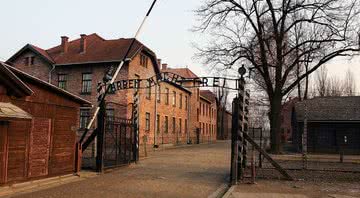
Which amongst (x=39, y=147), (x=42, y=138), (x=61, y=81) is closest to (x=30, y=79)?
(x=42, y=138)

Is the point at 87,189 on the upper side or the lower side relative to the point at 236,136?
lower

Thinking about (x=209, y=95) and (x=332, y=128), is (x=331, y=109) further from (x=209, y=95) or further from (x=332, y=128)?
(x=209, y=95)

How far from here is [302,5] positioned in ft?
108

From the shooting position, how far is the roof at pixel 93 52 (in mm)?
35781

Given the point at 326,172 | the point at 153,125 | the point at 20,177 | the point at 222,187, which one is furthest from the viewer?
the point at 153,125

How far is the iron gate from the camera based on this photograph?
1872cm

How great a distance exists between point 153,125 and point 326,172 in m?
24.5

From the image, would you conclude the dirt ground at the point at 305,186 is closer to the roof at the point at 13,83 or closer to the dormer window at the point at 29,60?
the roof at the point at 13,83

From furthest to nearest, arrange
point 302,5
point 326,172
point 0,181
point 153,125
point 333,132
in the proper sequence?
1. point 153,125
2. point 333,132
3. point 302,5
4. point 326,172
5. point 0,181

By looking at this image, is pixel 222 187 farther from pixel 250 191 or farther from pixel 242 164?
pixel 242 164

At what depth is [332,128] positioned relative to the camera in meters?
37.6

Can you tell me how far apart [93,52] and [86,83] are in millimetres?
3054

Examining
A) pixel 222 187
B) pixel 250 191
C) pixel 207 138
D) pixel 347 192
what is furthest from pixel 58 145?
pixel 207 138

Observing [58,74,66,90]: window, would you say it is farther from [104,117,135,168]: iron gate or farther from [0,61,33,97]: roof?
[0,61,33,97]: roof
